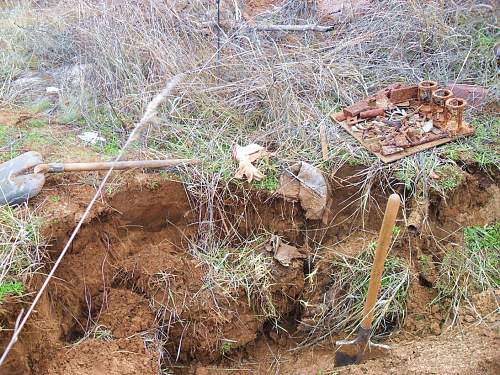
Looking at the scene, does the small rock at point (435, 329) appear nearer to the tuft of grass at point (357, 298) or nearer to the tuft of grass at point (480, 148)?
the tuft of grass at point (357, 298)

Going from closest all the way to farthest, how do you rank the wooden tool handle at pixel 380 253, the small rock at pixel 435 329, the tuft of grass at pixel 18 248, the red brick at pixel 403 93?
the wooden tool handle at pixel 380 253, the tuft of grass at pixel 18 248, the small rock at pixel 435 329, the red brick at pixel 403 93

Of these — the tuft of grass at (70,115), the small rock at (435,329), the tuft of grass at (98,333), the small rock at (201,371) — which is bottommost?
the small rock at (201,371)

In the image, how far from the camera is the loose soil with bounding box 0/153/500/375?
2.79 m

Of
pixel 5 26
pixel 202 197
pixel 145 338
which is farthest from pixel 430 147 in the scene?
pixel 5 26

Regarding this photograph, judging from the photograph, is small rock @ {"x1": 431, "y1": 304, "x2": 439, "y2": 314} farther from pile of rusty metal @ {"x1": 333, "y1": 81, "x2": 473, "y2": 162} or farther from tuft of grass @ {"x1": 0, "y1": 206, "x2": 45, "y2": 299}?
tuft of grass @ {"x1": 0, "y1": 206, "x2": 45, "y2": 299}

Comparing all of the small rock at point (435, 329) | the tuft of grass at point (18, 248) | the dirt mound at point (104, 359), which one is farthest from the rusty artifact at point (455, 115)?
the tuft of grass at point (18, 248)

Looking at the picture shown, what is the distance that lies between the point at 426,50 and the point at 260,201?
198 cm

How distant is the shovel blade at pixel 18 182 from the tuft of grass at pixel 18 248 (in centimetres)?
7

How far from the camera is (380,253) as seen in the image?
2.45m

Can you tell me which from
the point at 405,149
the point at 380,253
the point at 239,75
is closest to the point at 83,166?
the point at 239,75

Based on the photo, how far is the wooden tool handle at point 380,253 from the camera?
2.27 meters

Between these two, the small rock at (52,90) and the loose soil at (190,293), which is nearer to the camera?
the loose soil at (190,293)

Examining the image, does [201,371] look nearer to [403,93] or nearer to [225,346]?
[225,346]

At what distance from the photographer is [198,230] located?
3.28 m
